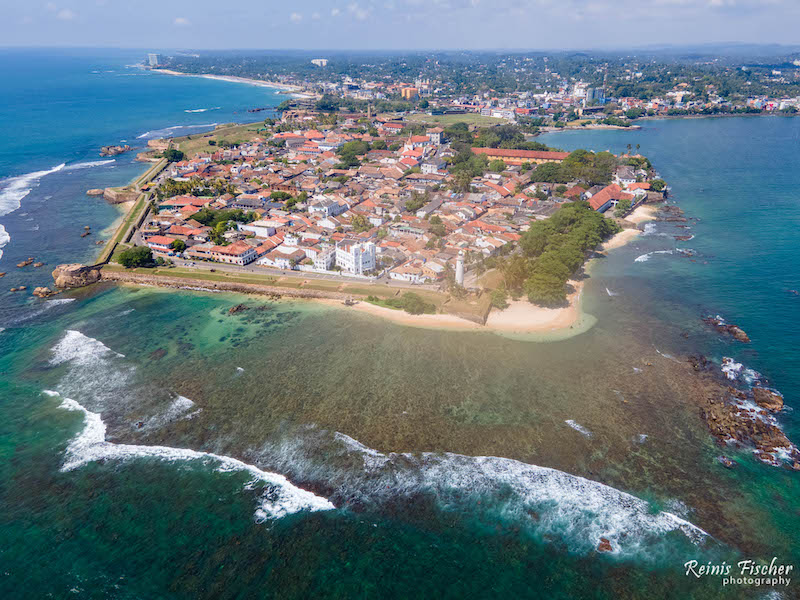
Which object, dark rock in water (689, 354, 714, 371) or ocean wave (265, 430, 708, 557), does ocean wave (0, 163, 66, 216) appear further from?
dark rock in water (689, 354, 714, 371)

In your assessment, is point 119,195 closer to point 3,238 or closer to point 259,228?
point 3,238

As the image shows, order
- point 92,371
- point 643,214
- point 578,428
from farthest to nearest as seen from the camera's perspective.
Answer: point 643,214 < point 92,371 < point 578,428

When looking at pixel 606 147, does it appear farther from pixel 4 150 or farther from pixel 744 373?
pixel 4 150

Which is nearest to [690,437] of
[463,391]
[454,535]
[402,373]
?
[463,391]

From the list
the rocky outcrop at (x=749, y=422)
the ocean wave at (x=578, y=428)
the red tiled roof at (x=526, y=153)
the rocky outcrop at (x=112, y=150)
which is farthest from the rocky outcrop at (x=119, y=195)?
the rocky outcrop at (x=749, y=422)

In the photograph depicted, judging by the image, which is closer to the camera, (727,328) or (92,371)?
(92,371)

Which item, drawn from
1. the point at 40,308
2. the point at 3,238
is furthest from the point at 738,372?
the point at 3,238
